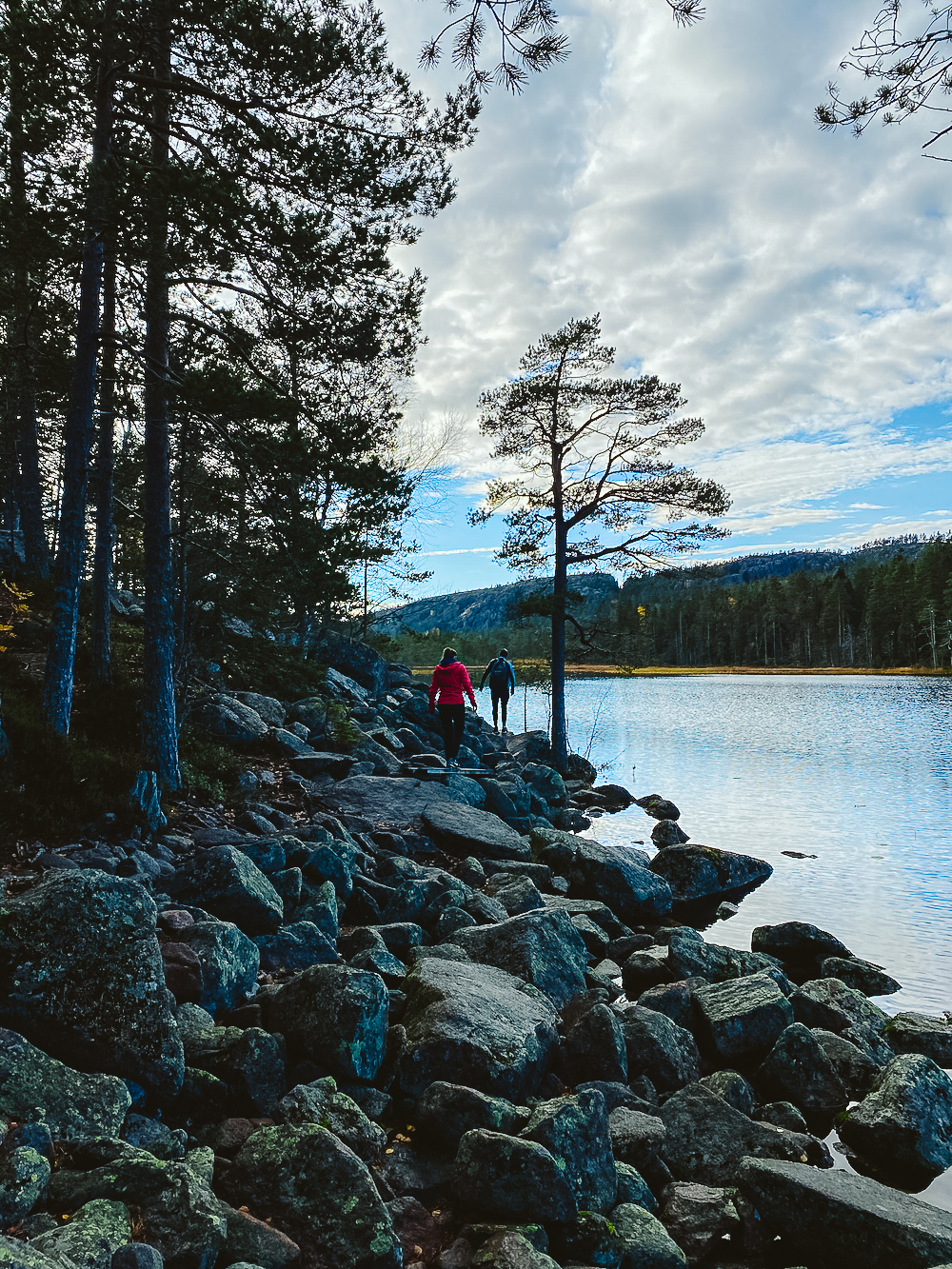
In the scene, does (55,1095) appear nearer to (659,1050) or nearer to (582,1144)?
(582,1144)

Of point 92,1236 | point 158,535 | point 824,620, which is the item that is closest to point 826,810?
point 158,535

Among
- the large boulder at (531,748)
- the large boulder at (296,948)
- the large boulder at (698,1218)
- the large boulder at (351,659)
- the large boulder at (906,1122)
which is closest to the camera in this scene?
the large boulder at (698,1218)

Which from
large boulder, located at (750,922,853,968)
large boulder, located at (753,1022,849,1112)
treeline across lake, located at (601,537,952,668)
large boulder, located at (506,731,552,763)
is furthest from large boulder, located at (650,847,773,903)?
treeline across lake, located at (601,537,952,668)

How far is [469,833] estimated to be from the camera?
454 inches

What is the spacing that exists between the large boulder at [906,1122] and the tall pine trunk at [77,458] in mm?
9099

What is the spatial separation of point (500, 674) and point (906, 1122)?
1927 centimetres

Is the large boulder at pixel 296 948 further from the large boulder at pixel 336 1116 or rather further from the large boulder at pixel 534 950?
the large boulder at pixel 336 1116

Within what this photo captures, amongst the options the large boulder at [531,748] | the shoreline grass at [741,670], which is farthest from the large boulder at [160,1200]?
the shoreline grass at [741,670]

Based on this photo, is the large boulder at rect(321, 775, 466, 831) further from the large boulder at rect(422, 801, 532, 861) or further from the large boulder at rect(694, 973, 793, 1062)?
the large boulder at rect(694, 973, 793, 1062)

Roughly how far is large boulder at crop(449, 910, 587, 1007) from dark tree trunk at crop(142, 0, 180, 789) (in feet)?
16.5

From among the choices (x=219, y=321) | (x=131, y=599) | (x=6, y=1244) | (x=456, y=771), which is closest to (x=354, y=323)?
(x=219, y=321)

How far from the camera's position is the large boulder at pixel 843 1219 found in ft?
12.7

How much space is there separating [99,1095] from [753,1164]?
12.5 feet

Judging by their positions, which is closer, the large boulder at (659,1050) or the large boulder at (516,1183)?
the large boulder at (516,1183)
